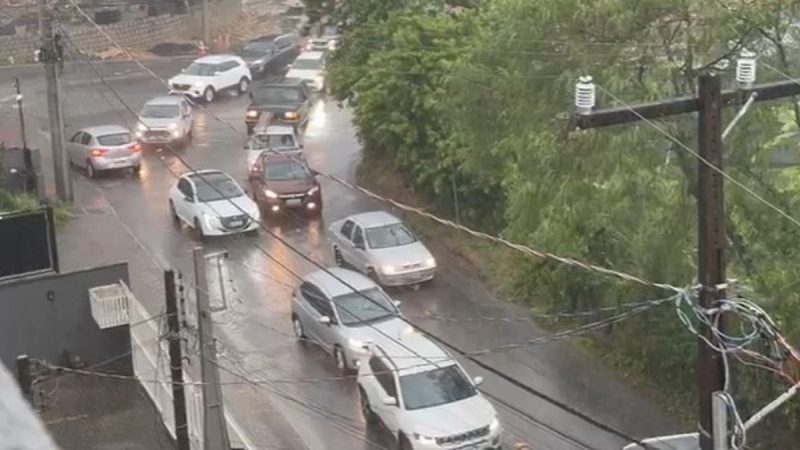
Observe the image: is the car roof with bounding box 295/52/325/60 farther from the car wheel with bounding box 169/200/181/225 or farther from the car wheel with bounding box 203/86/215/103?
the car wheel with bounding box 169/200/181/225

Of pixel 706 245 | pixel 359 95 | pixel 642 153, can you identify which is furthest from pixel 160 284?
pixel 706 245

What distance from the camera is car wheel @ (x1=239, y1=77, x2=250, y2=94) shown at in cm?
3478

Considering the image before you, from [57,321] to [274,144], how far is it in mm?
10640

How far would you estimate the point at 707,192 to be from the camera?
7.21 m

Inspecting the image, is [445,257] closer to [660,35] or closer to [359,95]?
[359,95]

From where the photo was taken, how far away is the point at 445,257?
2217cm

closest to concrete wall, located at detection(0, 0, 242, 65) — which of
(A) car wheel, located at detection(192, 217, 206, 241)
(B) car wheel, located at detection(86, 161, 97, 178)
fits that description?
(B) car wheel, located at detection(86, 161, 97, 178)

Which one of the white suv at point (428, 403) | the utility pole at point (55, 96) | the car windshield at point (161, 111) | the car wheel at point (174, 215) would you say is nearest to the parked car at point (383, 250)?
the car wheel at point (174, 215)

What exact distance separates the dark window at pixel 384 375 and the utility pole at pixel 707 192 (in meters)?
7.36

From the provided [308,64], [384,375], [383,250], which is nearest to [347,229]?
[383,250]

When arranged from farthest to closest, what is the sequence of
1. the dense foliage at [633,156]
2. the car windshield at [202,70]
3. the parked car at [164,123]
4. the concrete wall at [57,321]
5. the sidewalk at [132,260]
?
the car windshield at [202,70]
the parked car at [164,123]
the concrete wall at [57,321]
the sidewalk at [132,260]
the dense foliage at [633,156]

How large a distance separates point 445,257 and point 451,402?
769 cm

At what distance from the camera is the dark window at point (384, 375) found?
14789 millimetres

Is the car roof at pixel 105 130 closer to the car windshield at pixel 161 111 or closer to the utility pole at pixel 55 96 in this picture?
the utility pole at pixel 55 96
